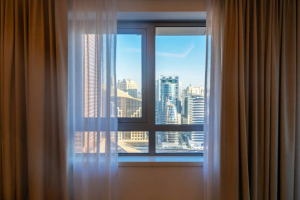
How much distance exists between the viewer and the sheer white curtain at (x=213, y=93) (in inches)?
52.3

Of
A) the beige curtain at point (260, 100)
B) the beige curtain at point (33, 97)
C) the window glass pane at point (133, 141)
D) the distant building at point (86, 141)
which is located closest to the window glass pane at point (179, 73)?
the window glass pane at point (133, 141)

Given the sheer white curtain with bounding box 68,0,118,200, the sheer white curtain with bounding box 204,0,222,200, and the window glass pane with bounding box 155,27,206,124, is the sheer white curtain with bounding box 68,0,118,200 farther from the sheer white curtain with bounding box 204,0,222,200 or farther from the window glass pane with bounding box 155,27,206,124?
the sheer white curtain with bounding box 204,0,222,200

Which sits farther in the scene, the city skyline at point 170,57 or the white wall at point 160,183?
the city skyline at point 170,57

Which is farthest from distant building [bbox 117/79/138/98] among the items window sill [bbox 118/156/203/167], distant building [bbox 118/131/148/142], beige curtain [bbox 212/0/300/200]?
beige curtain [bbox 212/0/300/200]

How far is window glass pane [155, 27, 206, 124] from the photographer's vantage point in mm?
1672

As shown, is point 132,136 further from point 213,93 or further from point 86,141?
point 213,93

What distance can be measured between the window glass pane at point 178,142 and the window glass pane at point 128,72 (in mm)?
462

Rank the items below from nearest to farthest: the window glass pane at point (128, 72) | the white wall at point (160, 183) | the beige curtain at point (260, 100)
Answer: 1. the beige curtain at point (260, 100)
2. the white wall at point (160, 183)
3. the window glass pane at point (128, 72)

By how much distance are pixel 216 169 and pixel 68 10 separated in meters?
2.04

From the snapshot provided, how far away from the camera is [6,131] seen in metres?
1.30

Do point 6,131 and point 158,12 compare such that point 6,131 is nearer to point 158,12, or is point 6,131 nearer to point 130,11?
point 130,11

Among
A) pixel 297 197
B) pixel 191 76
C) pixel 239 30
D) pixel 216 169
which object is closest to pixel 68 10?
pixel 191 76

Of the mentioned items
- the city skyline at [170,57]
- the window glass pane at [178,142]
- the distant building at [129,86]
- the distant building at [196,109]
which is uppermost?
the city skyline at [170,57]

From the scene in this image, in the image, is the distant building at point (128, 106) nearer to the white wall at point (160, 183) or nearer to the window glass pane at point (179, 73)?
the window glass pane at point (179, 73)
